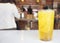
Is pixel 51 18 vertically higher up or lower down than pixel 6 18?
higher up

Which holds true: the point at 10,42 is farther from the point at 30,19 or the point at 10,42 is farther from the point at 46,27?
the point at 30,19

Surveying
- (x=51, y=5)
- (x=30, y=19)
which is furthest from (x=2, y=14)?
(x=51, y=5)

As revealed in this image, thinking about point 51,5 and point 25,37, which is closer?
point 25,37

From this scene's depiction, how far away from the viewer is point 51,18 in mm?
659

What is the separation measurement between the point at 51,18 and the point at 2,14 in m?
1.92

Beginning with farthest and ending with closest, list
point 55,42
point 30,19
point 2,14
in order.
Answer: point 30,19 → point 2,14 → point 55,42

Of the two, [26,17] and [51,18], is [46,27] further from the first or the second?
[26,17]

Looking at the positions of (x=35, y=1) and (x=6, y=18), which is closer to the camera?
(x=6, y=18)

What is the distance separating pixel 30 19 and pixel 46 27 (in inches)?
95.0

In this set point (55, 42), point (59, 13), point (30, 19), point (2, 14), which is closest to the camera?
point (55, 42)

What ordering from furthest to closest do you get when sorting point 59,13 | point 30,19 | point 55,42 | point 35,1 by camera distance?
point 35,1 < point 59,13 < point 30,19 < point 55,42

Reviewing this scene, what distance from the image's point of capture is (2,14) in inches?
98.7

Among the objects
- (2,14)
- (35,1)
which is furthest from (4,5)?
(35,1)

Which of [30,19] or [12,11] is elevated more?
[12,11]
